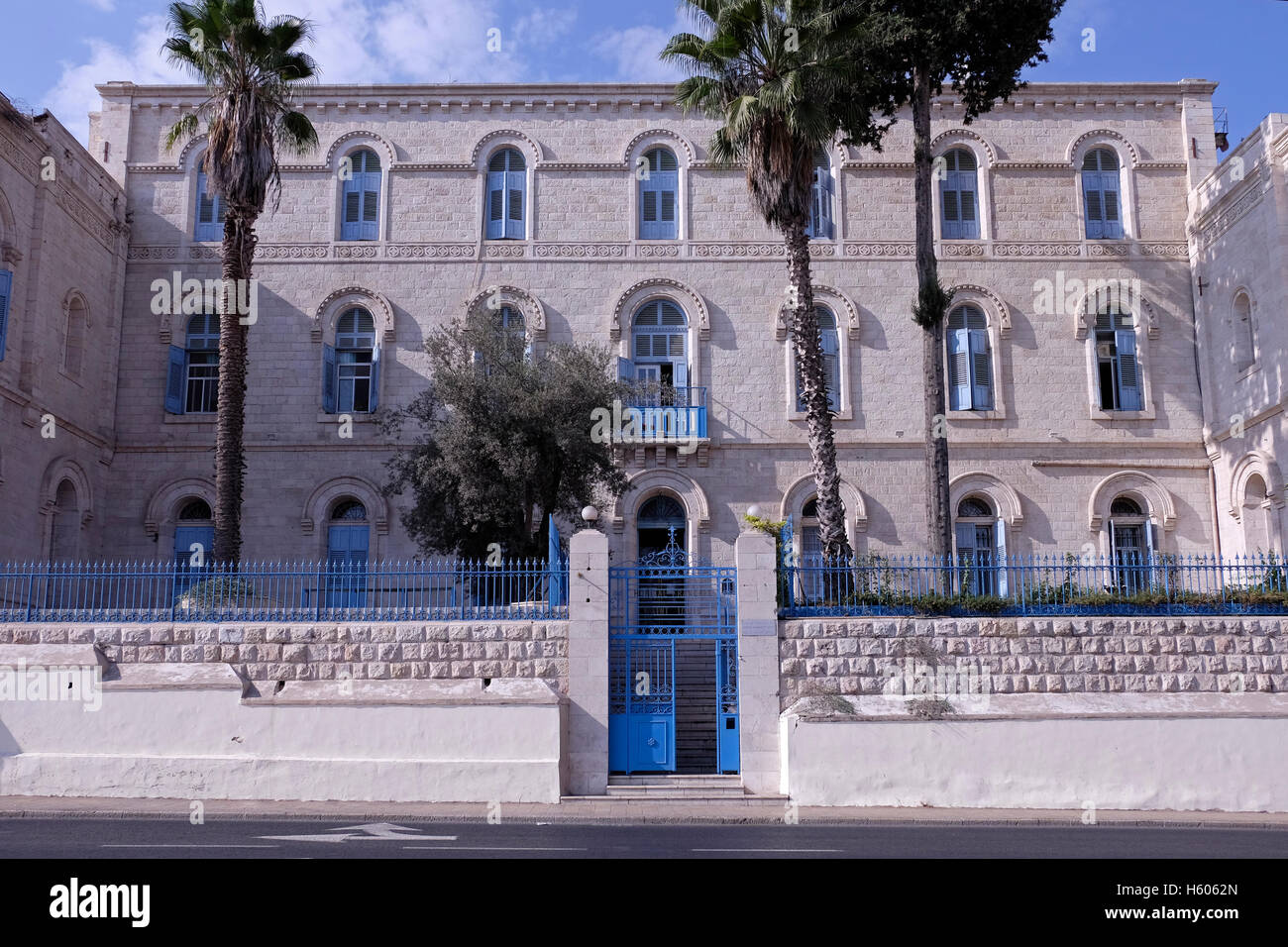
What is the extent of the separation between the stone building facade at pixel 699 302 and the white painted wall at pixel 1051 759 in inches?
367

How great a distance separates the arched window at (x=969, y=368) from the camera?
2377 centimetres

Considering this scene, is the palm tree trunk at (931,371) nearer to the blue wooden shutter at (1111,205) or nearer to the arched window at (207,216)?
the blue wooden shutter at (1111,205)

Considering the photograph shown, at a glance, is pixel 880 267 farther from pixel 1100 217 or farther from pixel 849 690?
pixel 849 690

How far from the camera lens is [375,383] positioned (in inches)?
936

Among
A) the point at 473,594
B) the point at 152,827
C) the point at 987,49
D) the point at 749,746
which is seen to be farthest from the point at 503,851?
the point at 987,49

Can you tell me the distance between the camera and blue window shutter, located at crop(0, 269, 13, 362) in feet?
65.2

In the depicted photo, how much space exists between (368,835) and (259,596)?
5701 millimetres

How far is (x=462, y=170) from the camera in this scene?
969 inches

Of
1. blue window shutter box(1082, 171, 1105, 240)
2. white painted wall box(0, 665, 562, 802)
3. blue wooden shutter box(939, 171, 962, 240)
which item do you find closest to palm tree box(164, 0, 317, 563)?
white painted wall box(0, 665, 562, 802)

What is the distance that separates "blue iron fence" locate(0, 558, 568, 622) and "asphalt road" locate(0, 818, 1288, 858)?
305 cm

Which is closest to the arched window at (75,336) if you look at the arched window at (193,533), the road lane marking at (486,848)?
the arched window at (193,533)

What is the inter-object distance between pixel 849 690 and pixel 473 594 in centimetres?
500

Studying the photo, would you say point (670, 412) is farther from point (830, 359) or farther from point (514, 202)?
point (514, 202)

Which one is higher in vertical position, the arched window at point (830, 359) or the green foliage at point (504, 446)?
the arched window at point (830, 359)
